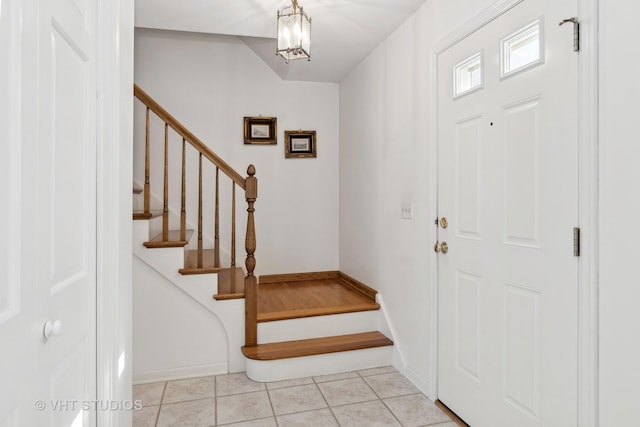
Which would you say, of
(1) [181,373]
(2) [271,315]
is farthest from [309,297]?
(1) [181,373]

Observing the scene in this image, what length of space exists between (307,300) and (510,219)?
6.41ft

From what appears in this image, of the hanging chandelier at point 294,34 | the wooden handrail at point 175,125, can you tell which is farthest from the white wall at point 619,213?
the wooden handrail at point 175,125

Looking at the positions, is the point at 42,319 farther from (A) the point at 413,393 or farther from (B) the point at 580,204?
(A) the point at 413,393

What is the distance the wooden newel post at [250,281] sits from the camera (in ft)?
8.84

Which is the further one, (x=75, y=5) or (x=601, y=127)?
(x=601, y=127)

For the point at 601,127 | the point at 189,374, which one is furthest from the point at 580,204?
the point at 189,374

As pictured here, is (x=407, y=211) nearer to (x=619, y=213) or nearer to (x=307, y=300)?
(x=307, y=300)

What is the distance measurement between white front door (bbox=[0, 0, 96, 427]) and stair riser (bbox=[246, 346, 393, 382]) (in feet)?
4.73

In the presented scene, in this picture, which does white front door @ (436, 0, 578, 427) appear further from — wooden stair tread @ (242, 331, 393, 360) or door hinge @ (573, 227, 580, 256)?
wooden stair tread @ (242, 331, 393, 360)

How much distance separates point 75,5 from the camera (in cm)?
111

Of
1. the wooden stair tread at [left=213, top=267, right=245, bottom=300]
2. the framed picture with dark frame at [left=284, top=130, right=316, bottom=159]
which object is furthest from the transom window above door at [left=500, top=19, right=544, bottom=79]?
the framed picture with dark frame at [left=284, top=130, right=316, bottom=159]

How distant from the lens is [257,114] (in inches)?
158

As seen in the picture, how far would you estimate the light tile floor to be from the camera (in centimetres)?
214

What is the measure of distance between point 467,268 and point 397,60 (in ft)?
5.38
